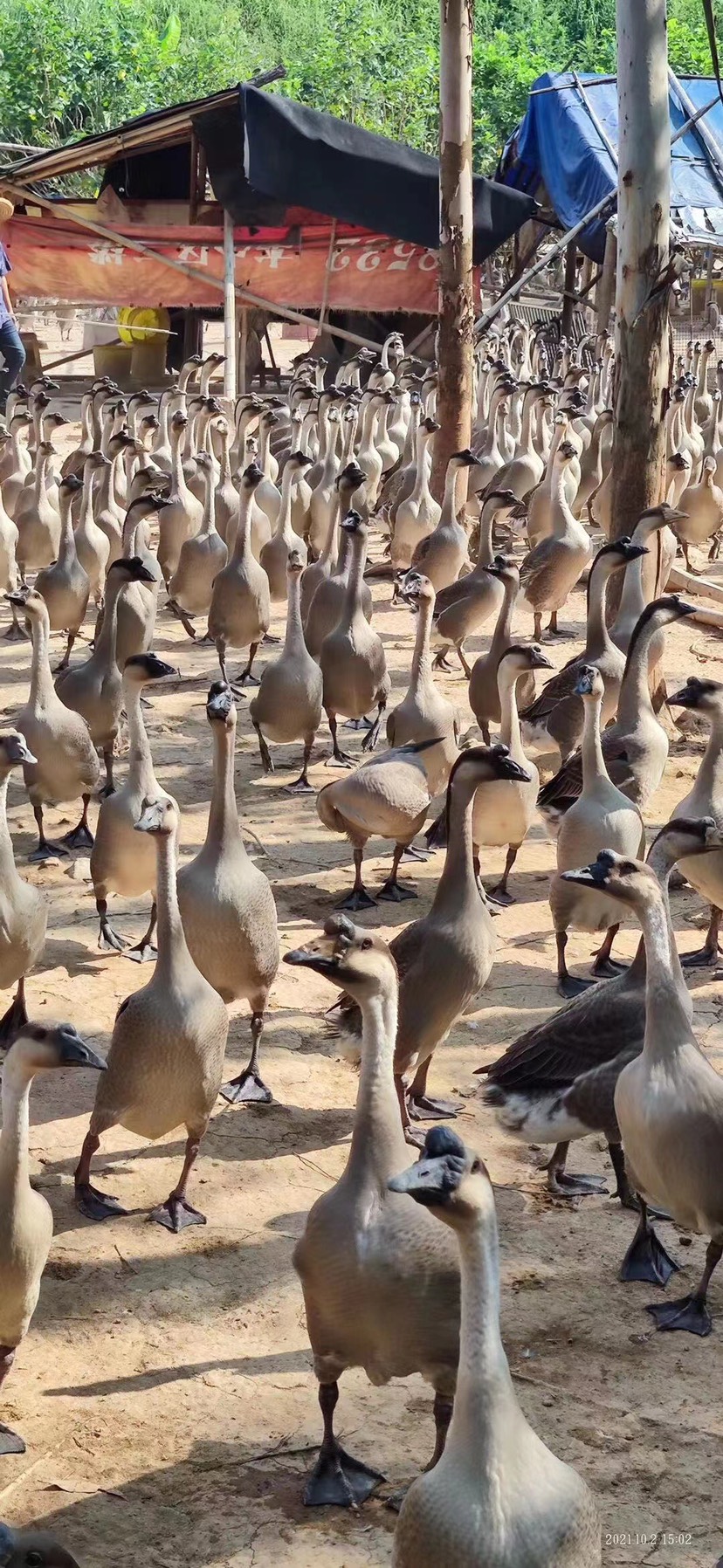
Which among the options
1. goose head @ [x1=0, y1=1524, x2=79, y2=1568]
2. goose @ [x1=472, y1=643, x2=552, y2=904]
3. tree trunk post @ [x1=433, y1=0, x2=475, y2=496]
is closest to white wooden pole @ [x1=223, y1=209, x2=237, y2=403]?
tree trunk post @ [x1=433, y1=0, x2=475, y2=496]

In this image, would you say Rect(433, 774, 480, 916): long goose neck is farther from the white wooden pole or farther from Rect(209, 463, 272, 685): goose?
the white wooden pole

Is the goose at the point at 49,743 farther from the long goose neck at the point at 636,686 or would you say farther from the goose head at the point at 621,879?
the goose head at the point at 621,879

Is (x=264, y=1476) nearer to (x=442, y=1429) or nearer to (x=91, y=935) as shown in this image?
(x=442, y=1429)

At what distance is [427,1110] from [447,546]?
6189 millimetres

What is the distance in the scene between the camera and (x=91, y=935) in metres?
7.14

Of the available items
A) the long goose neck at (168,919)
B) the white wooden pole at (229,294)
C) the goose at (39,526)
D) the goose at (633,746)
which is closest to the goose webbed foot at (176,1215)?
the long goose neck at (168,919)

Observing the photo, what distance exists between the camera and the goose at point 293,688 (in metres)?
8.48

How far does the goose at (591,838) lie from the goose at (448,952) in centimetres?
91

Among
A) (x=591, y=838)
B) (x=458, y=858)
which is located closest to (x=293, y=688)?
(x=591, y=838)

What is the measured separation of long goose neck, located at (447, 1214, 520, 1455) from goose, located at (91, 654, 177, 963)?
3.60 m

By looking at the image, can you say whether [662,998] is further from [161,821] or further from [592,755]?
[592,755]

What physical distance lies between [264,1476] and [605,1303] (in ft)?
3.81

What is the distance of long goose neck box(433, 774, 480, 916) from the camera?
18.2 feet

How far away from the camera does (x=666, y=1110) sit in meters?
4.49
